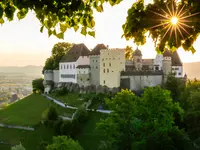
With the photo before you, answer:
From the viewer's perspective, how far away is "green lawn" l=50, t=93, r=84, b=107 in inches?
2416

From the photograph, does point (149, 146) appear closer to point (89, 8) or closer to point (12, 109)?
point (89, 8)

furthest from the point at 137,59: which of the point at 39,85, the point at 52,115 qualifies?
the point at 39,85

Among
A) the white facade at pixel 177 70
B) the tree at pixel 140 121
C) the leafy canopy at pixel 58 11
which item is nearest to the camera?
the leafy canopy at pixel 58 11

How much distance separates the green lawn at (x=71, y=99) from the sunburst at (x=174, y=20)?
5272cm

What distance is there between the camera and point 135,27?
798 centimetres

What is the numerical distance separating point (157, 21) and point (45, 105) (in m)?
62.7

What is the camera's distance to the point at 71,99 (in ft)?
214

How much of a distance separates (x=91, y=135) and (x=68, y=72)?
25629mm

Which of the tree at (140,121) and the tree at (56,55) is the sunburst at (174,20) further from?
the tree at (56,55)

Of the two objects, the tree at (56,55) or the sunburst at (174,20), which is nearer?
the sunburst at (174,20)

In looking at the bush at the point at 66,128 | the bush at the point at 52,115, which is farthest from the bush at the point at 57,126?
the bush at the point at 52,115

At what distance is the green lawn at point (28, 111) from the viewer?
59.5 metres

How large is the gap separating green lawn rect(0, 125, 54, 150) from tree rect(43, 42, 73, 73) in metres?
28.1

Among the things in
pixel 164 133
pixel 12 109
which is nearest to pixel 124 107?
pixel 164 133
